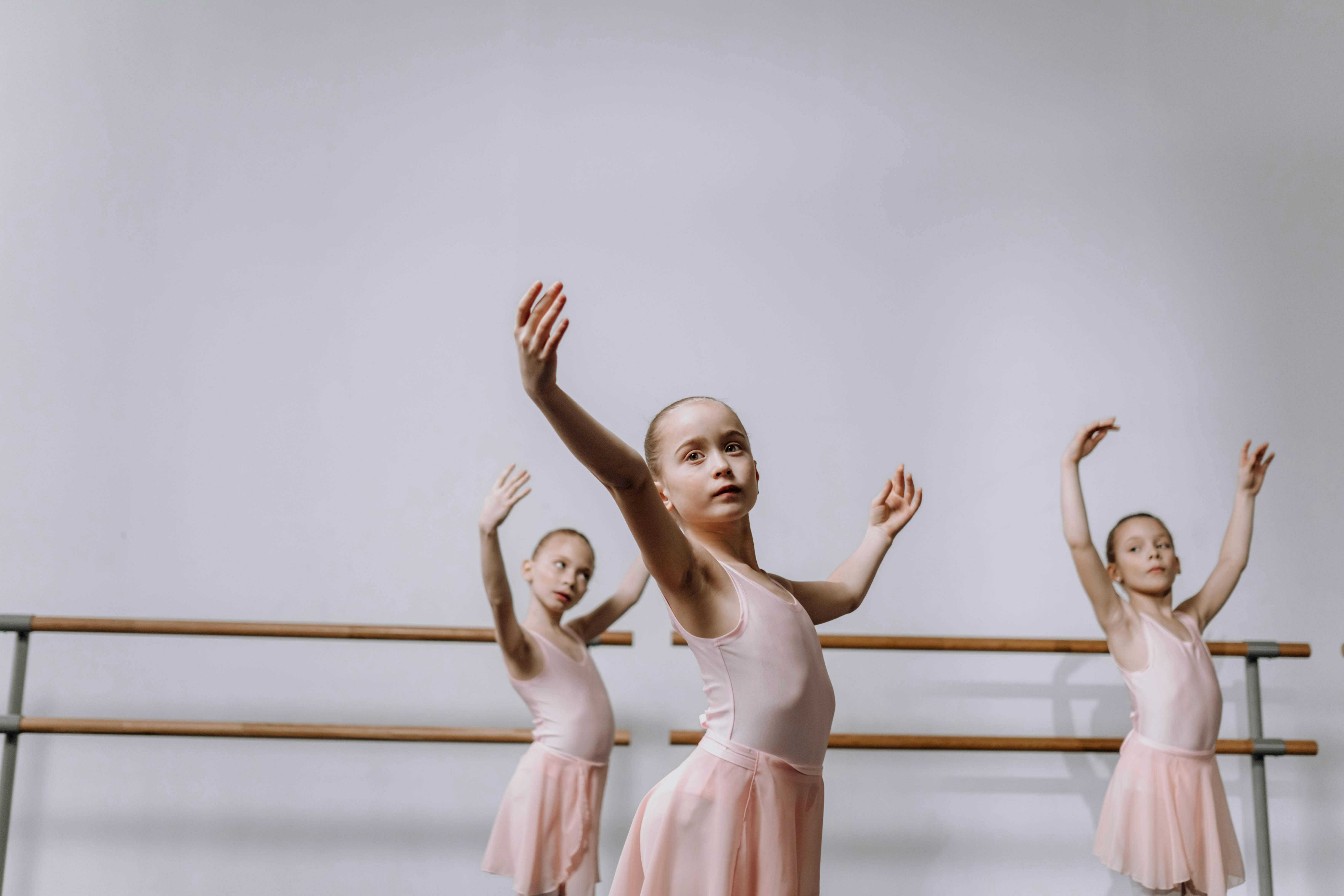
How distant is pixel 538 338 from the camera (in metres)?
0.65

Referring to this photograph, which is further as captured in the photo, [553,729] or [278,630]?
[278,630]

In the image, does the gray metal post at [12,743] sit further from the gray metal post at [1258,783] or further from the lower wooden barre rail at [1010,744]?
the gray metal post at [1258,783]

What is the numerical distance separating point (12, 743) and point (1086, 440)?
2.10 m

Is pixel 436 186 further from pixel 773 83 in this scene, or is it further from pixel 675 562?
pixel 675 562

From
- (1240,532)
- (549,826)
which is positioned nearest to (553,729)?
(549,826)

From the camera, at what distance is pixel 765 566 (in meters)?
2.15

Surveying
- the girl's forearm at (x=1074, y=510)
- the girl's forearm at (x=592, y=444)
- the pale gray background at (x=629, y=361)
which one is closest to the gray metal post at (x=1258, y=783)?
the pale gray background at (x=629, y=361)

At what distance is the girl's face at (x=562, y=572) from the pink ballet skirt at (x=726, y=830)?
0.92 metres

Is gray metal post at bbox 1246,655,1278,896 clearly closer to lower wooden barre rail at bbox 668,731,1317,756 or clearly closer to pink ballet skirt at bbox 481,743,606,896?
lower wooden barre rail at bbox 668,731,1317,756

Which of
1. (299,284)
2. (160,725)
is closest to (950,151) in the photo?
(299,284)

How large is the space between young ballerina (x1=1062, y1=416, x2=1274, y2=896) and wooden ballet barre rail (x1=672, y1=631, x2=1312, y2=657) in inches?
9.5

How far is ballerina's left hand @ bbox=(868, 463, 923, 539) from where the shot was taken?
3.58 ft

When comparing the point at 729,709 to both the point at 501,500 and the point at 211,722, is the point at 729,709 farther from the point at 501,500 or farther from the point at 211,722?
the point at 211,722

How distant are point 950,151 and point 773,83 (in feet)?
1.54
